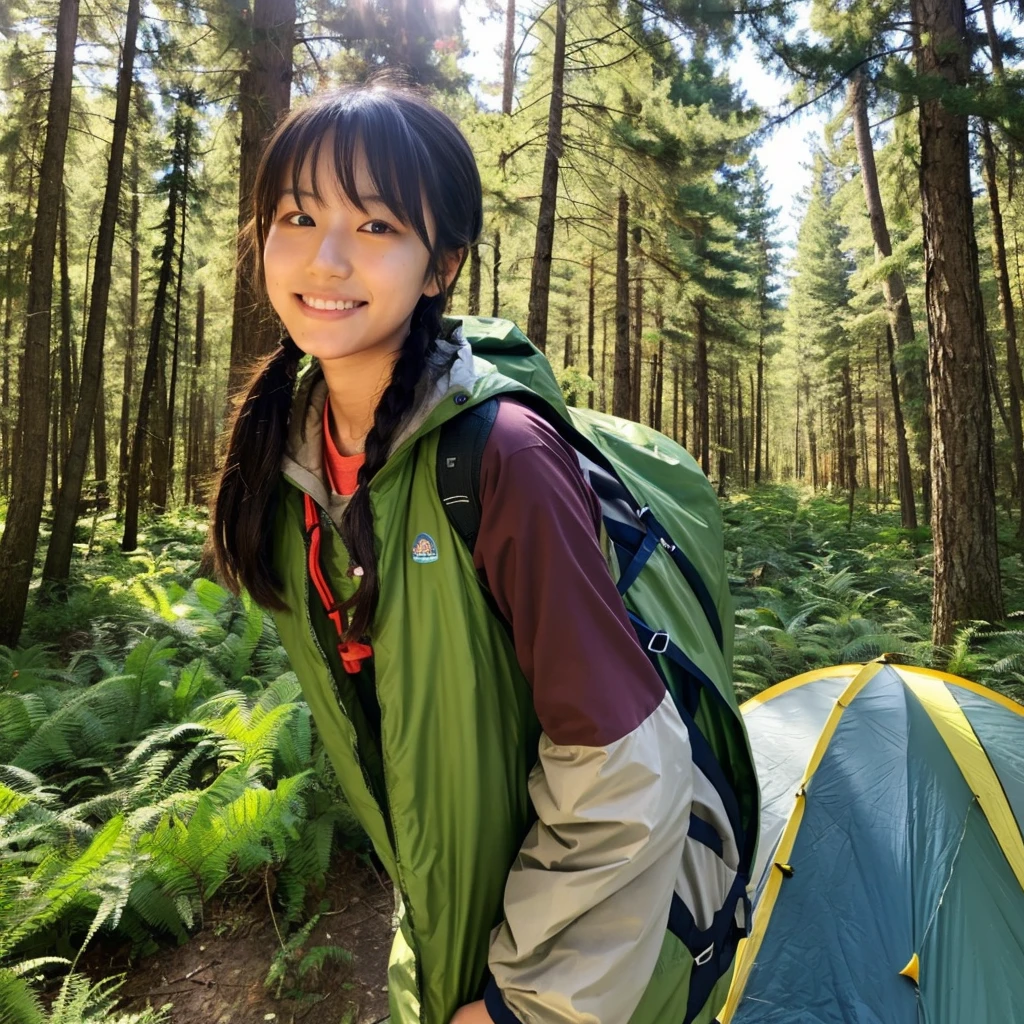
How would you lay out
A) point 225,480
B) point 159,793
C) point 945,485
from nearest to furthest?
point 225,480, point 159,793, point 945,485

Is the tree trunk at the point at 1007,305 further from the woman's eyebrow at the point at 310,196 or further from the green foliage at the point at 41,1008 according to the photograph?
the green foliage at the point at 41,1008

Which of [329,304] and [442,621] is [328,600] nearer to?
[442,621]

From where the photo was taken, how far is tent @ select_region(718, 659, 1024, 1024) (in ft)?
8.34

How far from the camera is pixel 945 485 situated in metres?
5.54

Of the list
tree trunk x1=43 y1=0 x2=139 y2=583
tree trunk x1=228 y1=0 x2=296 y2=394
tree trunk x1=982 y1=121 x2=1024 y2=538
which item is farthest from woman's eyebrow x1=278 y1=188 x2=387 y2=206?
tree trunk x1=982 y1=121 x2=1024 y2=538

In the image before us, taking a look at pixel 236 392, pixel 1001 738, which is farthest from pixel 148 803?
pixel 1001 738

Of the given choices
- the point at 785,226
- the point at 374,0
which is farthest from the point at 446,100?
the point at 785,226

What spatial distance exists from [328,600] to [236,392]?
2.50 feet

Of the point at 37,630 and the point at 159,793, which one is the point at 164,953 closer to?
the point at 159,793

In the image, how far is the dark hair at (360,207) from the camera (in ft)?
3.48

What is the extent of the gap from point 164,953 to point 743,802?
3060 mm

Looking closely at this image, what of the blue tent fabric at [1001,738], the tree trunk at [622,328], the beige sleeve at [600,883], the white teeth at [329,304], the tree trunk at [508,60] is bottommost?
the blue tent fabric at [1001,738]

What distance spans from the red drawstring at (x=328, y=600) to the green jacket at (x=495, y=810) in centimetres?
2

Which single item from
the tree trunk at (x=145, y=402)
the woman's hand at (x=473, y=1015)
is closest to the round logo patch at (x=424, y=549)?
the woman's hand at (x=473, y=1015)
